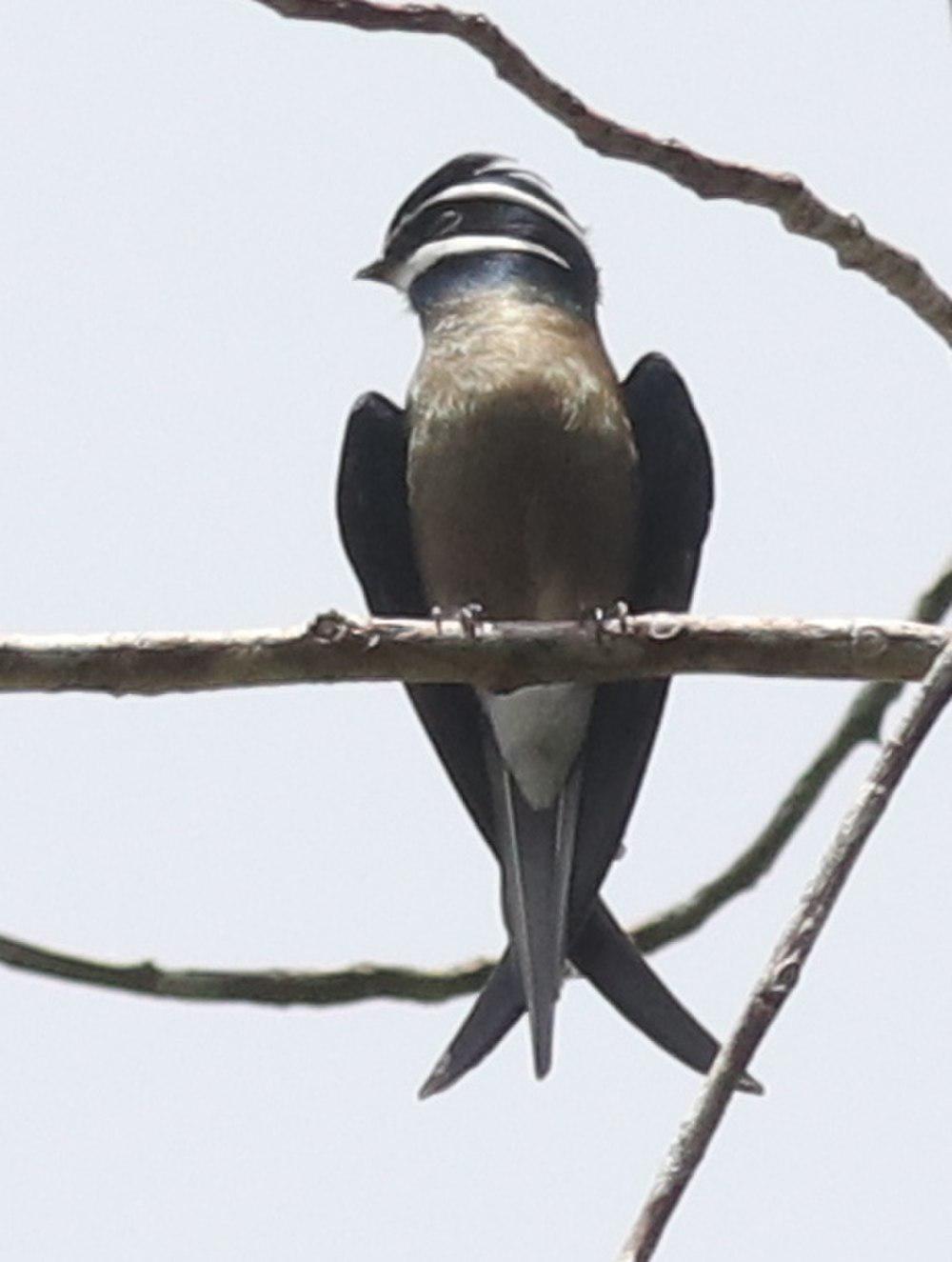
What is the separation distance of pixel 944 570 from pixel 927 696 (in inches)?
78.9

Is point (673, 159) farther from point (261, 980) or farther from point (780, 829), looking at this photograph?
point (261, 980)

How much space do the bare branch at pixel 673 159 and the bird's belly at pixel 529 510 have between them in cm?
119

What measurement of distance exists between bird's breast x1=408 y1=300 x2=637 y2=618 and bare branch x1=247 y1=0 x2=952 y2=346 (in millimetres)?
1200

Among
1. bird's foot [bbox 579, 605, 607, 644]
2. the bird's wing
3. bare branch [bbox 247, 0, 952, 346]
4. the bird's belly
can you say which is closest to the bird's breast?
the bird's belly

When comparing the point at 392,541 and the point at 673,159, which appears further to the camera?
the point at 392,541

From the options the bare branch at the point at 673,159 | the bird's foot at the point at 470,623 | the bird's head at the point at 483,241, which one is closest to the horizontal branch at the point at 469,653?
the bird's foot at the point at 470,623

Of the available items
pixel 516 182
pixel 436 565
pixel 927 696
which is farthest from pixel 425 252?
pixel 927 696

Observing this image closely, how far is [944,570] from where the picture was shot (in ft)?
16.4

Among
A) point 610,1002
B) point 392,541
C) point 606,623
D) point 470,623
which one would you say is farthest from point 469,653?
point 392,541

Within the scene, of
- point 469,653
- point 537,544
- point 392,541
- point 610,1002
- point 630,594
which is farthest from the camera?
point 392,541

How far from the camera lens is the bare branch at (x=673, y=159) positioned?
3.85 m

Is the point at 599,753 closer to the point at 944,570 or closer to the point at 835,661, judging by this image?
the point at 944,570

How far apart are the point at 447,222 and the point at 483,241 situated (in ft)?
0.56

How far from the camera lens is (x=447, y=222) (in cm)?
615
